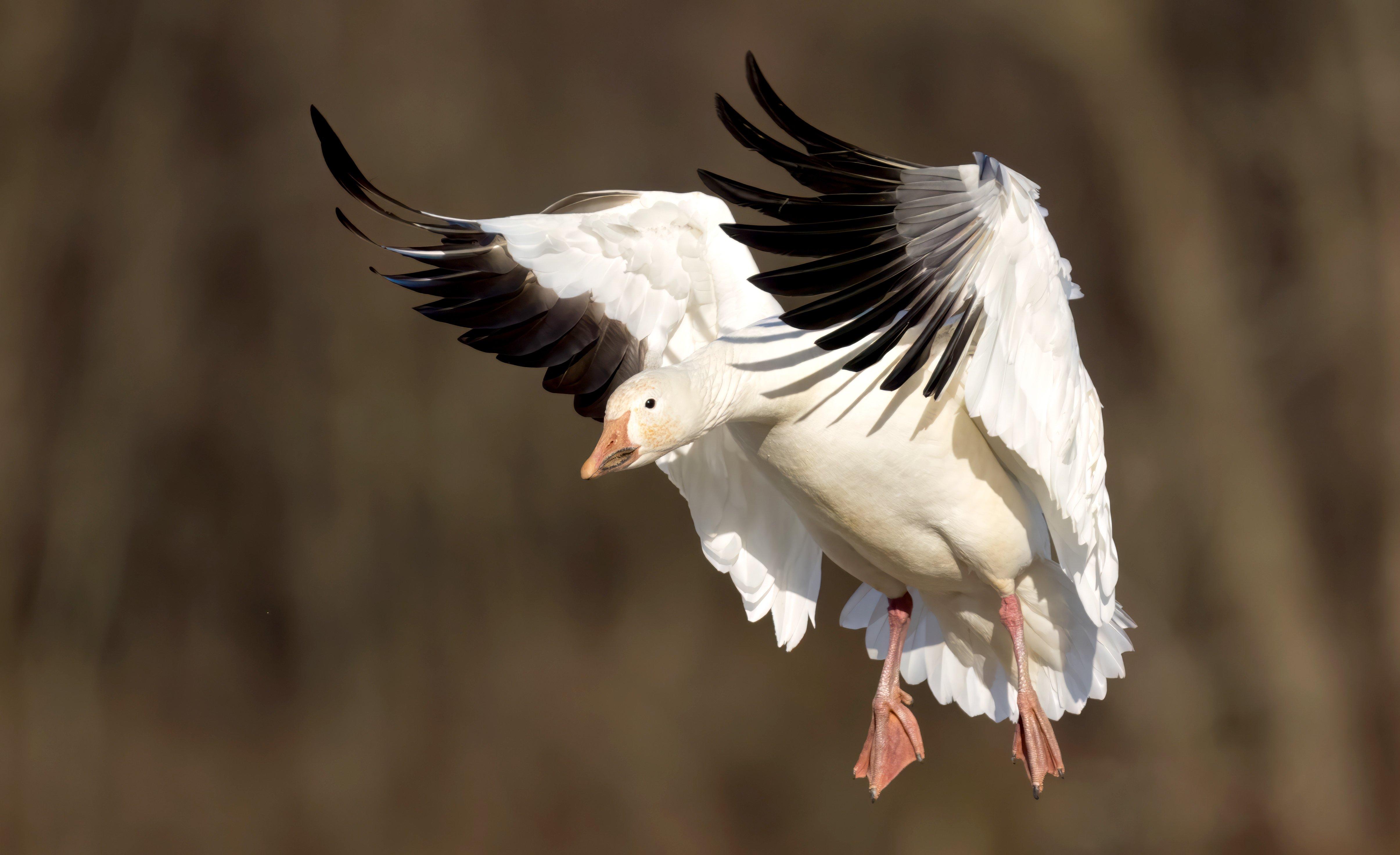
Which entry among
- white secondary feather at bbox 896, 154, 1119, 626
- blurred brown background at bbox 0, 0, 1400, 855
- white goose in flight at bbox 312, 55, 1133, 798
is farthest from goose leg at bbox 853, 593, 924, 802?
blurred brown background at bbox 0, 0, 1400, 855

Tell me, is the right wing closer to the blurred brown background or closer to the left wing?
the left wing

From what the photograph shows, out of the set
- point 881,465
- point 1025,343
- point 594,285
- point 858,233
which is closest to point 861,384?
point 881,465

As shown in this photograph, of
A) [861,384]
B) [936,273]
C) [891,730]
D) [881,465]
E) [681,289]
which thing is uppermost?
[681,289]

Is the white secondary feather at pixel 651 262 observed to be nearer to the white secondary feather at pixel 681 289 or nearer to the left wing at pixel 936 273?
the white secondary feather at pixel 681 289

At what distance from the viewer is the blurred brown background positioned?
3555 mm

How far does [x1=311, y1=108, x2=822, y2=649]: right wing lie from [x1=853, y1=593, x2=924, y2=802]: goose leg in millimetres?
490

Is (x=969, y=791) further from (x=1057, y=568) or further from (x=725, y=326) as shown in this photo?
(x=725, y=326)

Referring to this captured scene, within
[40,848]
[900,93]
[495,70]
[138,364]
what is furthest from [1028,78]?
[40,848]

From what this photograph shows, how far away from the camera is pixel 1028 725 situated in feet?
5.88

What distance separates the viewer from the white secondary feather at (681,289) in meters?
1.76

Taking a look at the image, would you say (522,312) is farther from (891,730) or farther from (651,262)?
(891,730)

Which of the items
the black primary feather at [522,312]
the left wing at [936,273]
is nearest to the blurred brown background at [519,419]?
the black primary feather at [522,312]

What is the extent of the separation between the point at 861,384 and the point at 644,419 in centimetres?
37

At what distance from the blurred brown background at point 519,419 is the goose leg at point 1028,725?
6.36ft
